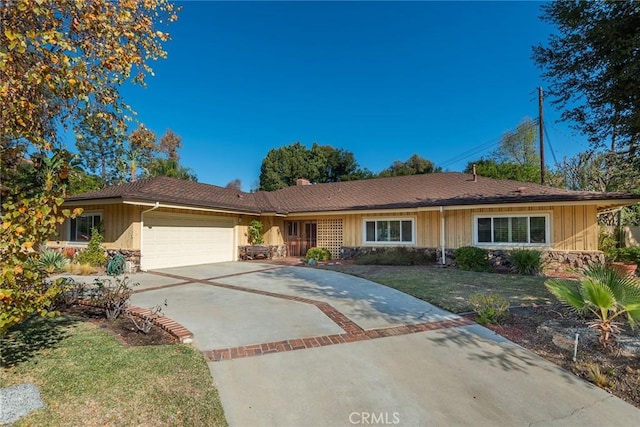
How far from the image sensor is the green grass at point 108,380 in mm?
2803

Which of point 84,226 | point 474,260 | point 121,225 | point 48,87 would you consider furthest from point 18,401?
point 474,260

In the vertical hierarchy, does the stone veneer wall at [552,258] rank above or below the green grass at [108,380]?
above

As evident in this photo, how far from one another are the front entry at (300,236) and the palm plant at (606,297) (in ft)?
46.5

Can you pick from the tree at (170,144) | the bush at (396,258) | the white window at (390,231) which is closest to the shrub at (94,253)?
the bush at (396,258)

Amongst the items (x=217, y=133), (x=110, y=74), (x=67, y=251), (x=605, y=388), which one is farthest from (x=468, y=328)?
(x=217, y=133)

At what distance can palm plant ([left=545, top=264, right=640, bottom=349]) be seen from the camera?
13.6 ft

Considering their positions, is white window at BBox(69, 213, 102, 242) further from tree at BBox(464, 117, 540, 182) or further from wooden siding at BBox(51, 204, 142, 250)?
tree at BBox(464, 117, 540, 182)

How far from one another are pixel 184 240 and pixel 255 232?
4.07 metres

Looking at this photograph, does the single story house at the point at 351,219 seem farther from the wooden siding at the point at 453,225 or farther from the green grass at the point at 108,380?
the green grass at the point at 108,380

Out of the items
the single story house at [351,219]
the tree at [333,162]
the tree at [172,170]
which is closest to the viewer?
the single story house at [351,219]

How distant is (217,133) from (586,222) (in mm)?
21142

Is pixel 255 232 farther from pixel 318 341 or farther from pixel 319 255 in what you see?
pixel 318 341

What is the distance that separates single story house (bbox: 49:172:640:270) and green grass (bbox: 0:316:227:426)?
305 inches

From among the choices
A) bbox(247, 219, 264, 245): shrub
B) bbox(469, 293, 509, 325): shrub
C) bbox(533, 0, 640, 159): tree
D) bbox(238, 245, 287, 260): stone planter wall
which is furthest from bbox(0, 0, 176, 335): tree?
bbox(247, 219, 264, 245): shrub
